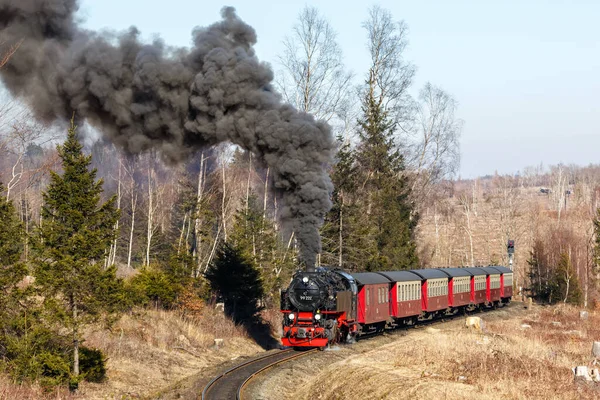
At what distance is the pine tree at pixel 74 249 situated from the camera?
15117mm

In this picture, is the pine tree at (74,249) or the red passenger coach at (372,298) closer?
the pine tree at (74,249)

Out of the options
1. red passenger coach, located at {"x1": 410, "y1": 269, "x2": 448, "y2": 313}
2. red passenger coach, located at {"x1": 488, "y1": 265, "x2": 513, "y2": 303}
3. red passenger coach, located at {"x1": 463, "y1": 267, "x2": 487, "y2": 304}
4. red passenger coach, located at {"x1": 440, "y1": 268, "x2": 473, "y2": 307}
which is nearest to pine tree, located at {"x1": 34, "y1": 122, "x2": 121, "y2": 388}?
red passenger coach, located at {"x1": 410, "y1": 269, "x2": 448, "y2": 313}

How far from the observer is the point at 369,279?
79.6ft

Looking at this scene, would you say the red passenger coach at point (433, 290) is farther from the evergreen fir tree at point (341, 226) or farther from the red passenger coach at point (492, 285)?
the red passenger coach at point (492, 285)

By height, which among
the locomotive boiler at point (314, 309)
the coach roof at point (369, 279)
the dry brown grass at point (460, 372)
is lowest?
the dry brown grass at point (460, 372)

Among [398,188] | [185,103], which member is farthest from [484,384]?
[398,188]

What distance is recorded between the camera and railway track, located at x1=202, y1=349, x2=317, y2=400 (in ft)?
50.9

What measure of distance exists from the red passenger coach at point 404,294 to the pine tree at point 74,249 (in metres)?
13.5

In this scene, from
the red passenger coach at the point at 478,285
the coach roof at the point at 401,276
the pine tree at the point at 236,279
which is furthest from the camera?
the red passenger coach at the point at 478,285

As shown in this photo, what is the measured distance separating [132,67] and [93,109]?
193 cm

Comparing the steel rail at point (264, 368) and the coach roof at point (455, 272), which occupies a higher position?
the coach roof at point (455, 272)

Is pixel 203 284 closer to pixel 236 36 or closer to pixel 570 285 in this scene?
pixel 236 36

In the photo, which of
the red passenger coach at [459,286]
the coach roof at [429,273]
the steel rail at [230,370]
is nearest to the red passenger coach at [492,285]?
the red passenger coach at [459,286]

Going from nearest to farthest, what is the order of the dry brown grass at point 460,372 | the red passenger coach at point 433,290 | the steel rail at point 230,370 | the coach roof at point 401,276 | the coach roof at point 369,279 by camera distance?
the dry brown grass at point 460,372 < the steel rail at point 230,370 < the coach roof at point 369,279 < the coach roof at point 401,276 < the red passenger coach at point 433,290
